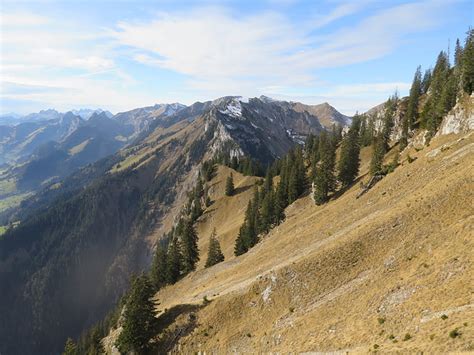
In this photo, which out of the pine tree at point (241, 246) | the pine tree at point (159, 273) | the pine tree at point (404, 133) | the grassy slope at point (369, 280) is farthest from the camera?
the pine tree at point (404, 133)

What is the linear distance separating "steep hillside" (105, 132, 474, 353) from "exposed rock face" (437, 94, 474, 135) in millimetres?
2512

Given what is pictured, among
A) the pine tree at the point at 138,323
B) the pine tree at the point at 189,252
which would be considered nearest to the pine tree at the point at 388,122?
the pine tree at the point at 189,252

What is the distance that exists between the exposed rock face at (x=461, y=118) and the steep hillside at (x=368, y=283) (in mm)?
2512

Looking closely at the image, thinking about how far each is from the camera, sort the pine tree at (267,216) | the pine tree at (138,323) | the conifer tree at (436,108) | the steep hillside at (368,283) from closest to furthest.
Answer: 1. the steep hillside at (368,283)
2. the pine tree at (138,323)
3. the conifer tree at (436,108)
4. the pine tree at (267,216)

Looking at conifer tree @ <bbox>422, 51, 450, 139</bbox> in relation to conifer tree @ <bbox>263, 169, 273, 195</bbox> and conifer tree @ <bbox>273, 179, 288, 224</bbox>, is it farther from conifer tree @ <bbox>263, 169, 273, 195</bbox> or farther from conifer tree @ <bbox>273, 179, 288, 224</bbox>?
conifer tree @ <bbox>263, 169, 273, 195</bbox>

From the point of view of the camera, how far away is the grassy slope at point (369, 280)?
27594 mm

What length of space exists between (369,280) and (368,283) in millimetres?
626

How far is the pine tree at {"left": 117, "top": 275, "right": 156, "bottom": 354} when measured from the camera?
Result: 46.2 meters

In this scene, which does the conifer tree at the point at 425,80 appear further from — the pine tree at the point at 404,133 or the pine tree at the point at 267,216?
the pine tree at the point at 267,216

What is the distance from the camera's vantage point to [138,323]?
4697cm

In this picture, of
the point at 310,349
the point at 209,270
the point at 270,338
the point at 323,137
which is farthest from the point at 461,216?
the point at 323,137

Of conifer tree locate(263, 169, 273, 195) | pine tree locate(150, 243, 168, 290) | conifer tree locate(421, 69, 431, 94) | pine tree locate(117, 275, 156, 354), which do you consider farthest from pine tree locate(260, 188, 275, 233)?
conifer tree locate(421, 69, 431, 94)

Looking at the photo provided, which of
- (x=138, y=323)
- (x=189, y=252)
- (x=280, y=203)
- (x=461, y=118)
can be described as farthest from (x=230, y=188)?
(x=138, y=323)

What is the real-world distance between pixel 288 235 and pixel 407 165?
2887cm
